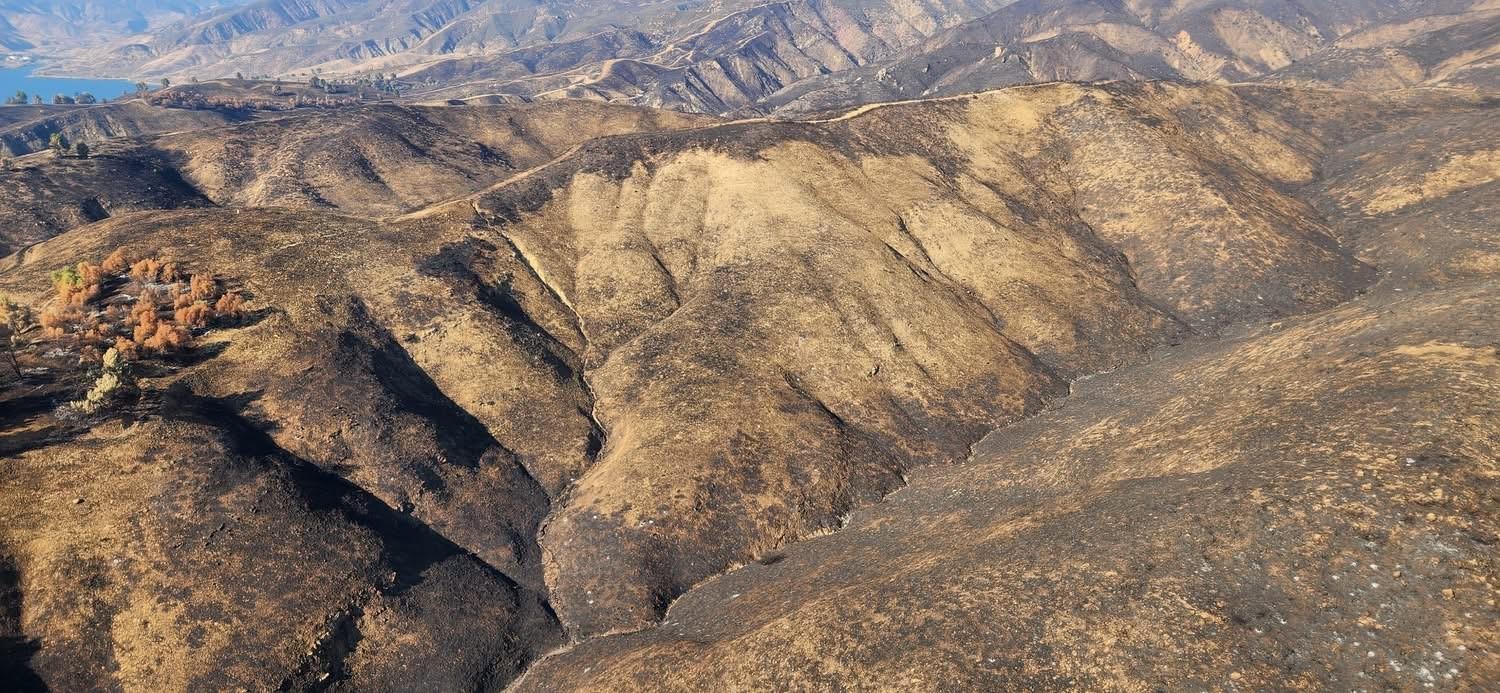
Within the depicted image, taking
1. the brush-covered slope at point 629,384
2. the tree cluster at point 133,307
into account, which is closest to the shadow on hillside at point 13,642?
the brush-covered slope at point 629,384

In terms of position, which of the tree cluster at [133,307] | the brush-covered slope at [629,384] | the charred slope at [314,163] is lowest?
the brush-covered slope at [629,384]

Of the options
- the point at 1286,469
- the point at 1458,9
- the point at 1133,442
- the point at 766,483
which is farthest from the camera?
the point at 1458,9

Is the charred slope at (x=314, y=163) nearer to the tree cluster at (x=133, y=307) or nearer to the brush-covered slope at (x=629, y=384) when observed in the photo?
the brush-covered slope at (x=629, y=384)

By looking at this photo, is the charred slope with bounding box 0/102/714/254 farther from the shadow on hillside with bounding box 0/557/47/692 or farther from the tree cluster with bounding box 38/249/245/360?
the shadow on hillside with bounding box 0/557/47/692

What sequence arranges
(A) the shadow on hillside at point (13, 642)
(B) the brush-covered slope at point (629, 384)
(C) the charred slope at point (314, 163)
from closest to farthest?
(A) the shadow on hillside at point (13, 642)
(B) the brush-covered slope at point (629, 384)
(C) the charred slope at point (314, 163)

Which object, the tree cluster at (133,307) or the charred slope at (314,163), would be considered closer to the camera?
the tree cluster at (133,307)

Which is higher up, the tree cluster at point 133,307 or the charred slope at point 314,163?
the charred slope at point 314,163

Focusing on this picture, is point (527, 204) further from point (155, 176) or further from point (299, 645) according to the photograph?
point (155, 176)

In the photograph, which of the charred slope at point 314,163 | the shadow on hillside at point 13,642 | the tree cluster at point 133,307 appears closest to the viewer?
the shadow on hillside at point 13,642

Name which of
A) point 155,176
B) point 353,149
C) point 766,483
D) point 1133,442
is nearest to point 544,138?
point 353,149
